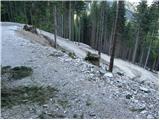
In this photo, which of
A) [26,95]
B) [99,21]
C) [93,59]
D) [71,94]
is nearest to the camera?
[26,95]

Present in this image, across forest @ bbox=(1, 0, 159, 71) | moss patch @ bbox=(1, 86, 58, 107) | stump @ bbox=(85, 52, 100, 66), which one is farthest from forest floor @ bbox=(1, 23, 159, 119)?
forest @ bbox=(1, 0, 159, 71)

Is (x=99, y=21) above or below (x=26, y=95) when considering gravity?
below

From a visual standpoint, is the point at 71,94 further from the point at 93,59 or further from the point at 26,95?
the point at 93,59

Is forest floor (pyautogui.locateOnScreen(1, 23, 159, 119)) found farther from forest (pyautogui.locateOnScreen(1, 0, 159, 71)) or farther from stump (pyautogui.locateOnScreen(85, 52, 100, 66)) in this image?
forest (pyautogui.locateOnScreen(1, 0, 159, 71))

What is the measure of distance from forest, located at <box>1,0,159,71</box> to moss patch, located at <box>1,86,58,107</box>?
63.4 ft

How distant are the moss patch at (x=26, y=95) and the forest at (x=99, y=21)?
1934cm

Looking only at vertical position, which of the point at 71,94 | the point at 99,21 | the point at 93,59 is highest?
the point at 71,94

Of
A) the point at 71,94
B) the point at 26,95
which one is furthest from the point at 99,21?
the point at 26,95

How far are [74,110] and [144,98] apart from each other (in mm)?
3654

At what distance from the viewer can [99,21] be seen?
4394cm

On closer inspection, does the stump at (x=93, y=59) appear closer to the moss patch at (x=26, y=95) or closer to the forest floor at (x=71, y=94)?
the forest floor at (x=71, y=94)

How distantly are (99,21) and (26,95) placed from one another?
113 ft

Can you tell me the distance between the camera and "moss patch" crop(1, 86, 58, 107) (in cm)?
1047

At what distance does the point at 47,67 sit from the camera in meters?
14.6
